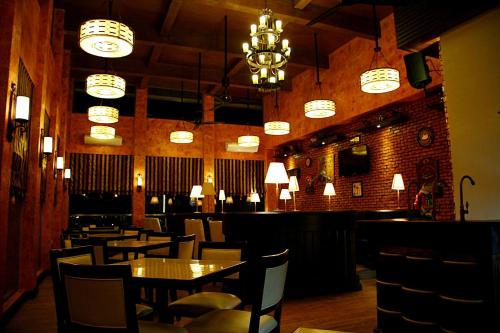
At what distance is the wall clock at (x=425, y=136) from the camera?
7773 millimetres

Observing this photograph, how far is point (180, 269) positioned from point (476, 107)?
414 cm

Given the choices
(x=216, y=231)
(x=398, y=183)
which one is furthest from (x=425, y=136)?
(x=216, y=231)

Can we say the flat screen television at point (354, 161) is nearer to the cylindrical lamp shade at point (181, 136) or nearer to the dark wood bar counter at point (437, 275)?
the cylindrical lamp shade at point (181, 136)

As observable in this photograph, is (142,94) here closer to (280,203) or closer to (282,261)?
(280,203)

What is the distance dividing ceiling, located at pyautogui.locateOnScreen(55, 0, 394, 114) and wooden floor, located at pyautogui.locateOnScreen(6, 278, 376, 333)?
460 cm

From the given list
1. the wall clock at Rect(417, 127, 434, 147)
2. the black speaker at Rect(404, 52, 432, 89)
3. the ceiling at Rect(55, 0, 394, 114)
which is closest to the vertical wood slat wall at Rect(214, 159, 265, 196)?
the ceiling at Rect(55, 0, 394, 114)

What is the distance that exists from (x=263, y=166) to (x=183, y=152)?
10.5 ft

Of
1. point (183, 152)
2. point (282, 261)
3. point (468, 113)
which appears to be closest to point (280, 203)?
point (183, 152)

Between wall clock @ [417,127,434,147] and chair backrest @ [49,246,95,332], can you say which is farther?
wall clock @ [417,127,434,147]

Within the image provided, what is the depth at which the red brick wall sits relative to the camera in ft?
24.5

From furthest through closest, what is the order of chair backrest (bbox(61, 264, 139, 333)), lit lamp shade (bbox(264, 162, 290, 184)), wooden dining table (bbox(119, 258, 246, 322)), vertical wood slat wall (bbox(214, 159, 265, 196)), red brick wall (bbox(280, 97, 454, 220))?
vertical wood slat wall (bbox(214, 159, 265, 196)) < red brick wall (bbox(280, 97, 454, 220)) < lit lamp shade (bbox(264, 162, 290, 184)) < wooden dining table (bbox(119, 258, 246, 322)) < chair backrest (bbox(61, 264, 139, 333))

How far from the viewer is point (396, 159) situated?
870 cm

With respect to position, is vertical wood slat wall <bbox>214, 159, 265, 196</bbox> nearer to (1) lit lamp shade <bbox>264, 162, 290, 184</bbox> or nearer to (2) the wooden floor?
(1) lit lamp shade <bbox>264, 162, 290, 184</bbox>

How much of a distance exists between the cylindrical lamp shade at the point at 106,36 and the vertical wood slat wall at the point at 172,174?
8.90m
